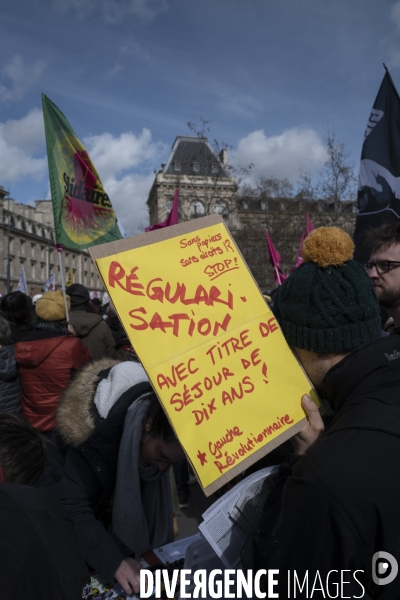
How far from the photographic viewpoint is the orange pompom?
1.42 meters

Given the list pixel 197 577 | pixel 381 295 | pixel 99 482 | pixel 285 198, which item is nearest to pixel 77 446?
pixel 99 482

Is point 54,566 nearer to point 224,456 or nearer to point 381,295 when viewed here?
point 224,456

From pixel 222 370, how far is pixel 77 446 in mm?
1050

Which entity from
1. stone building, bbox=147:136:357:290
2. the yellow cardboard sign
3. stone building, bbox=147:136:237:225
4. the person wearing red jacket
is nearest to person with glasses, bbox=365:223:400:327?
the yellow cardboard sign

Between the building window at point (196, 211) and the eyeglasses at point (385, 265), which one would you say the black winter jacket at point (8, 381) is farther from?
the building window at point (196, 211)

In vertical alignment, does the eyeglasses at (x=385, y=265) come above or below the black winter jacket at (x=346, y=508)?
above

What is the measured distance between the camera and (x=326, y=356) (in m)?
1.46

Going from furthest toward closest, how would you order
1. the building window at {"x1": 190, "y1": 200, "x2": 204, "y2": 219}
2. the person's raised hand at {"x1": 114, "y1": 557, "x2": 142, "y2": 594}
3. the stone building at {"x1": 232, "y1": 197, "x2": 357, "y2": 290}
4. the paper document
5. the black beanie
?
the stone building at {"x1": 232, "y1": 197, "x2": 357, "y2": 290}, the building window at {"x1": 190, "y1": 200, "x2": 204, "y2": 219}, the black beanie, the person's raised hand at {"x1": 114, "y1": 557, "x2": 142, "y2": 594}, the paper document

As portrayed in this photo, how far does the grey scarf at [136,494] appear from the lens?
204cm

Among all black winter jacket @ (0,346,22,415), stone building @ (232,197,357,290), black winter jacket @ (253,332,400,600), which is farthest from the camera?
stone building @ (232,197,357,290)

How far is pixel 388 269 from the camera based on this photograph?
3039 mm

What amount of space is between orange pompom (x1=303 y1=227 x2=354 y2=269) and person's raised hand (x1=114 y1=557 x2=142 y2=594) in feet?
4.96

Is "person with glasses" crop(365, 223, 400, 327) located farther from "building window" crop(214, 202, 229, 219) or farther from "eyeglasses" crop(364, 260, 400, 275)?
"building window" crop(214, 202, 229, 219)

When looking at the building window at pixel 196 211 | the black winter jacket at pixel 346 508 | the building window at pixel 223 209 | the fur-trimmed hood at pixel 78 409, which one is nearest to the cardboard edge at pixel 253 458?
the black winter jacket at pixel 346 508
